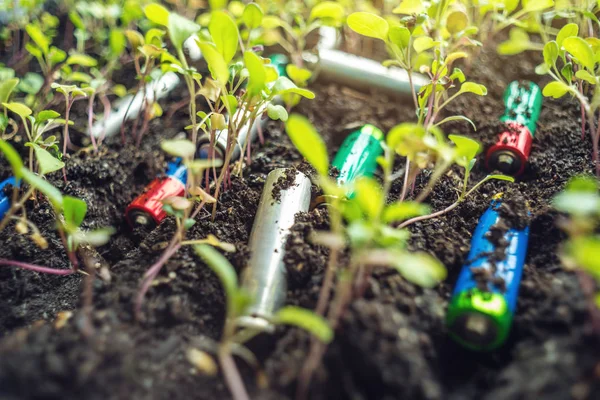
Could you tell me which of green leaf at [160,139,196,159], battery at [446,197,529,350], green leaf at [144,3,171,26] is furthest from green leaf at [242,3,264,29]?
battery at [446,197,529,350]

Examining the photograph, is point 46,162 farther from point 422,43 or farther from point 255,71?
point 422,43

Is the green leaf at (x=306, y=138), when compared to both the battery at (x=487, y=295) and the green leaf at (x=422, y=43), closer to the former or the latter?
the battery at (x=487, y=295)

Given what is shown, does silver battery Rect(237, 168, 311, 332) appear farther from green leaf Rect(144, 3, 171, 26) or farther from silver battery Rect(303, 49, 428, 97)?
silver battery Rect(303, 49, 428, 97)

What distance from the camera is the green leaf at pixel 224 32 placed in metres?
0.96

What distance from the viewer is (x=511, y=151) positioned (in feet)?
4.25

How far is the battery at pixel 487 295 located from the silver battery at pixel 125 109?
1105mm

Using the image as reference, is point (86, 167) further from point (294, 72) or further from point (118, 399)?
point (118, 399)

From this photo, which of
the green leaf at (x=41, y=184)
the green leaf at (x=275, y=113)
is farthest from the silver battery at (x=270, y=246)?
the green leaf at (x=41, y=184)

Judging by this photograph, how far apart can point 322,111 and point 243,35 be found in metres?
0.38

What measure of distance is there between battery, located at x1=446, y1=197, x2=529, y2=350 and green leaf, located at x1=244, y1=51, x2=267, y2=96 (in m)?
0.58

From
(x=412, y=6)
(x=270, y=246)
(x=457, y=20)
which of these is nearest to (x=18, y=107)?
(x=270, y=246)

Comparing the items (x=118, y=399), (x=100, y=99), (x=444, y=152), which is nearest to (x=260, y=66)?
(x=444, y=152)

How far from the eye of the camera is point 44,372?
722 mm

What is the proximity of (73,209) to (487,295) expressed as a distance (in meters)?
0.81
